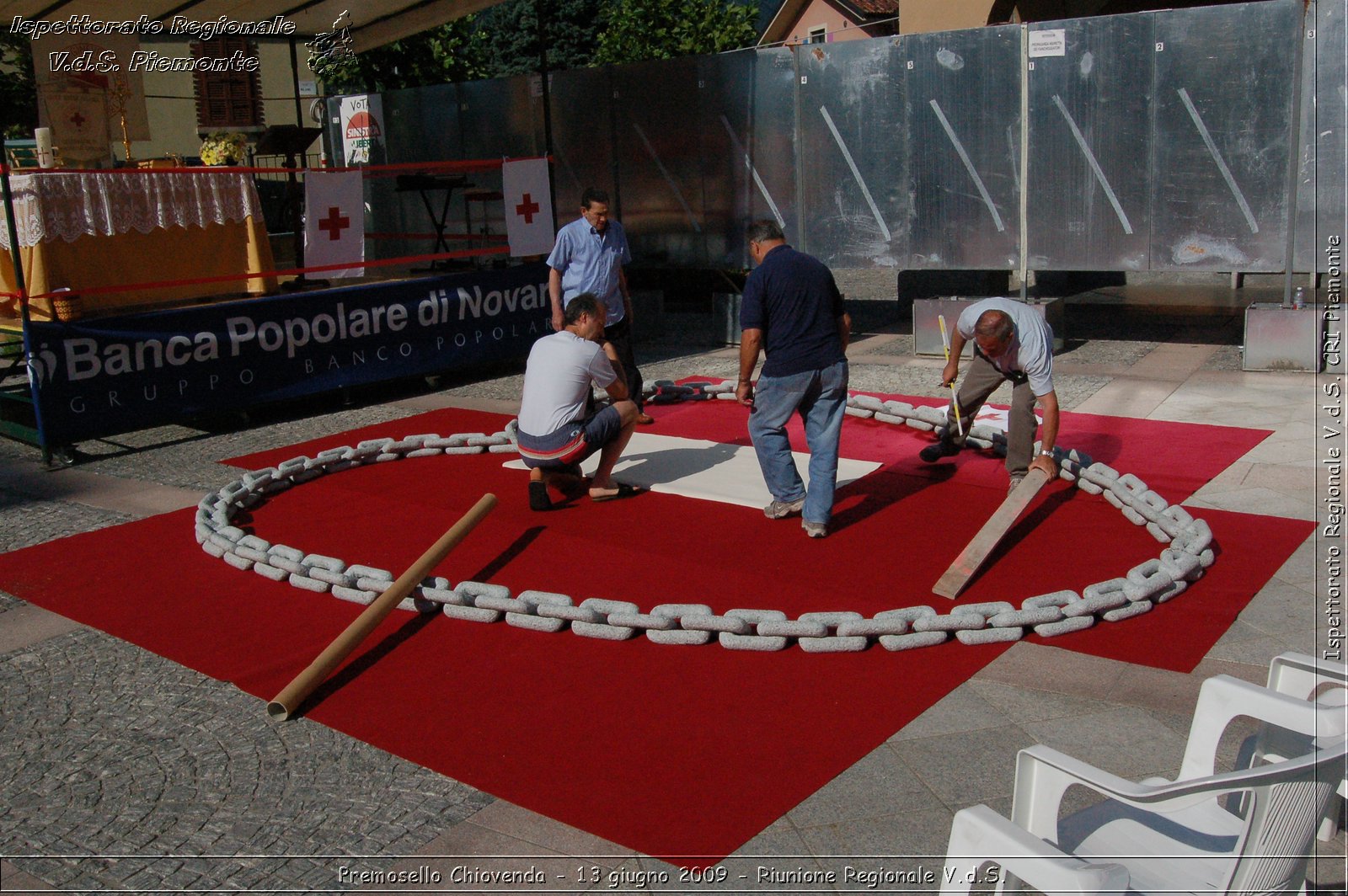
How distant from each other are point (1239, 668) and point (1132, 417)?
173 inches

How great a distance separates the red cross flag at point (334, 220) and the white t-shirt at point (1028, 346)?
19.2 ft

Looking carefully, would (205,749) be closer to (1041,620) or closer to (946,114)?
(1041,620)

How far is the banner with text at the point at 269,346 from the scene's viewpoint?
343 inches

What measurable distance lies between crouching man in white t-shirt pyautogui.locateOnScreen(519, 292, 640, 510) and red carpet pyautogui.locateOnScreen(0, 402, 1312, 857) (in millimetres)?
347

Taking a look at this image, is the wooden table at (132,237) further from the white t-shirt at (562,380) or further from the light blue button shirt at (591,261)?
the white t-shirt at (562,380)

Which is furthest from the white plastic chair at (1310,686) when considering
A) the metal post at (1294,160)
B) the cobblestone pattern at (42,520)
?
the metal post at (1294,160)

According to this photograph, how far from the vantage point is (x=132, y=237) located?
1010 centimetres

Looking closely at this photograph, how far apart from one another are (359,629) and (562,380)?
7.30 ft

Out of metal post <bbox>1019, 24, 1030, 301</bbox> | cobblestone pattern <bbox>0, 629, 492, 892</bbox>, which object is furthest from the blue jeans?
metal post <bbox>1019, 24, 1030, 301</bbox>

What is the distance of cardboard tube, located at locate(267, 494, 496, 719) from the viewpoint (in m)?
4.46

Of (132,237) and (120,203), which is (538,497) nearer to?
(120,203)

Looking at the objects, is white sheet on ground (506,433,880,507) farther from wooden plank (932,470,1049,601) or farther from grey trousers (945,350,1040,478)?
wooden plank (932,470,1049,601)

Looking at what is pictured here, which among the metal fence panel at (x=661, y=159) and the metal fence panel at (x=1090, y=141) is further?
the metal fence panel at (x=661, y=159)

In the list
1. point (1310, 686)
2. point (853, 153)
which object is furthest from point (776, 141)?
point (1310, 686)
